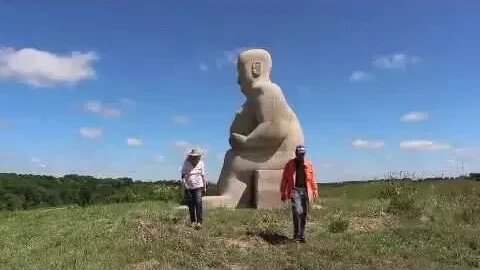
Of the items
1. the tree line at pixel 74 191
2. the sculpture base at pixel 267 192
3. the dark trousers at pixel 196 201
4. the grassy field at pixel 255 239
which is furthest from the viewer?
the tree line at pixel 74 191

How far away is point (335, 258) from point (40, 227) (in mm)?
6123

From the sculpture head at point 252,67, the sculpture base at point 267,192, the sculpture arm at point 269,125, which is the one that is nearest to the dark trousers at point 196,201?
the sculpture base at point 267,192

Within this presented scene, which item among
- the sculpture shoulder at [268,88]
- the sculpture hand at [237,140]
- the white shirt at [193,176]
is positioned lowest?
the white shirt at [193,176]

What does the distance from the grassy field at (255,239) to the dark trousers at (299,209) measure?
239mm

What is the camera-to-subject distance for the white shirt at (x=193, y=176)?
1142 cm

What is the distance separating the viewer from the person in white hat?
11.4 metres

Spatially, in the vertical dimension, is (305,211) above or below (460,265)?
above

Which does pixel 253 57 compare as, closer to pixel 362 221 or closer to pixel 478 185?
pixel 362 221

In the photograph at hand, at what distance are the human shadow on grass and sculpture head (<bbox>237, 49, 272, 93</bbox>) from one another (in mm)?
5744

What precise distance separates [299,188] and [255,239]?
1.13 meters

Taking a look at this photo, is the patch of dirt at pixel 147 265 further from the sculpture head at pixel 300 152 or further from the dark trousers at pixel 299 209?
the sculpture head at pixel 300 152

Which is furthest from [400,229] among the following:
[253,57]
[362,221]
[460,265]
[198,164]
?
[253,57]

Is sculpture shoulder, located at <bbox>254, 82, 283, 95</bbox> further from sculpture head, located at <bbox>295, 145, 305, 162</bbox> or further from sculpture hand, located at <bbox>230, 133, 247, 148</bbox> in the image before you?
sculpture head, located at <bbox>295, 145, 305, 162</bbox>

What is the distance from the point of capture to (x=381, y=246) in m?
10.3
